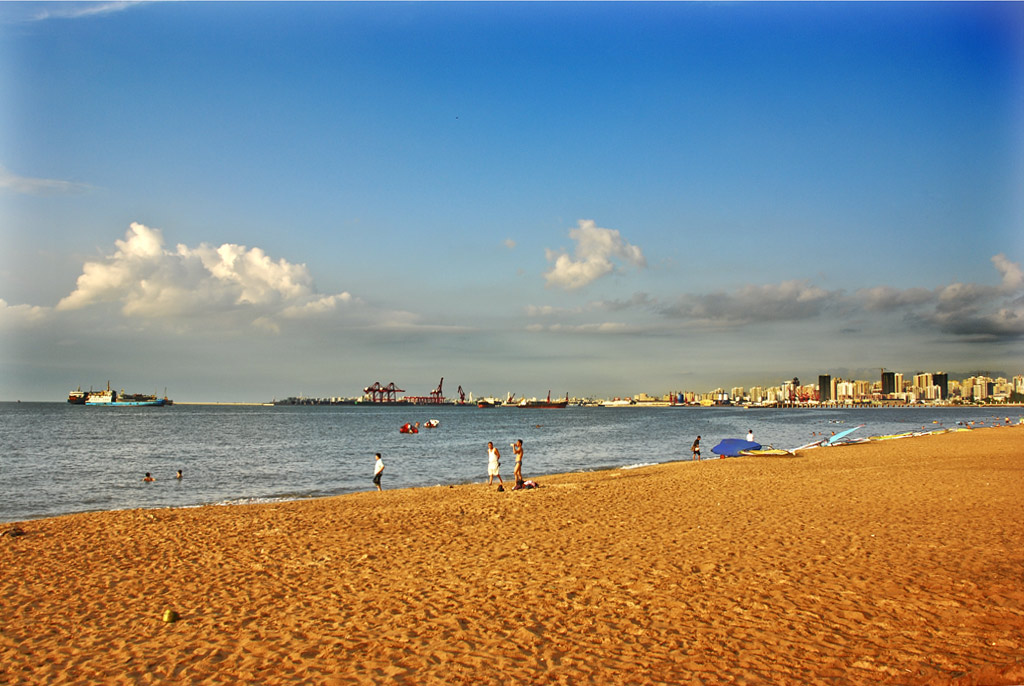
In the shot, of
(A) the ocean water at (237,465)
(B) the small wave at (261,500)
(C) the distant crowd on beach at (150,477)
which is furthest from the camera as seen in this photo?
(C) the distant crowd on beach at (150,477)

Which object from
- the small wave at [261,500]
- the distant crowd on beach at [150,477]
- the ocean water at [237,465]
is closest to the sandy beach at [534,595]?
the small wave at [261,500]

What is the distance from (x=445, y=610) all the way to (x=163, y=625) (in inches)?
153

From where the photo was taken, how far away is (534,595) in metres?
9.29

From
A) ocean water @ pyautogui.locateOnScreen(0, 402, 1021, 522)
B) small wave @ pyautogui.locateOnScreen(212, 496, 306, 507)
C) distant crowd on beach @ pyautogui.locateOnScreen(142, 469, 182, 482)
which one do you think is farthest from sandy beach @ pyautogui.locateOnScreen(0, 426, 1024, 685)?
distant crowd on beach @ pyautogui.locateOnScreen(142, 469, 182, 482)

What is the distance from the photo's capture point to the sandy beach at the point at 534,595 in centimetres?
688

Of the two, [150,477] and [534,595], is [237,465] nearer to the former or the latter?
[150,477]

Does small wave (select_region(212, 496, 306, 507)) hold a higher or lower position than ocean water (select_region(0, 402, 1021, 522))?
higher

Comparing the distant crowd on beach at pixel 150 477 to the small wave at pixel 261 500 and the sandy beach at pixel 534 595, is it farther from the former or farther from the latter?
the sandy beach at pixel 534 595

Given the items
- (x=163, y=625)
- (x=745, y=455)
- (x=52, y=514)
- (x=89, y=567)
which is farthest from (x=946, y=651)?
(x=745, y=455)

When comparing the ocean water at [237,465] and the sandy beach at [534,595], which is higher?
the sandy beach at [534,595]

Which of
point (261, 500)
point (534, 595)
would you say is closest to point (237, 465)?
point (261, 500)

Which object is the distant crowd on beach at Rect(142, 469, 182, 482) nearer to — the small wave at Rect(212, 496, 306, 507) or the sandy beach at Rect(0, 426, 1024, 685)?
the small wave at Rect(212, 496, 306, 507)

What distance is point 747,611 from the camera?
8289 millimetres

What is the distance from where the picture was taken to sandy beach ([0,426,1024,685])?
688cm
